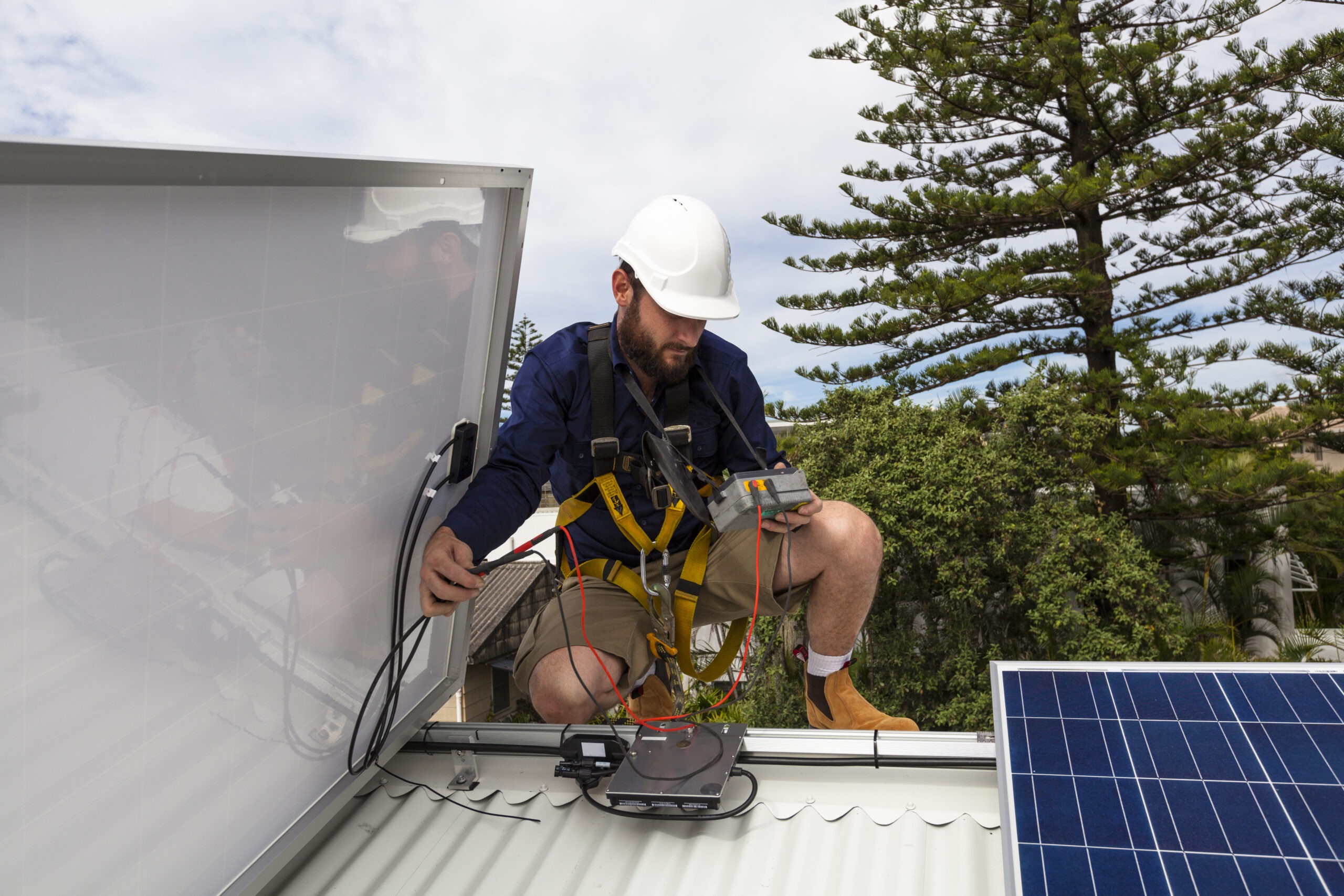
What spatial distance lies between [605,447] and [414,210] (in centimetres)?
76

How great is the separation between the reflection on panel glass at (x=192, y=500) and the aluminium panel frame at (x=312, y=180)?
0.8 inches

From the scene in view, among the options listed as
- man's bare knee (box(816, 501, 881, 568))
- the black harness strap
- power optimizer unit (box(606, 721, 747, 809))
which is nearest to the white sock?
man's bare knee (box(816, 501, 881, 568))

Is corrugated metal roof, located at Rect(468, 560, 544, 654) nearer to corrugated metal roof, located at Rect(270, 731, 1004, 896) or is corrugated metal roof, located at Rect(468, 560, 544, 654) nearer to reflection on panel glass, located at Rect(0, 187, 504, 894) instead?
corrugated metal roof, located at Rect(270, 731, 1004, 896)

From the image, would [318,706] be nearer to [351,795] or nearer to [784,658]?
[351,795]

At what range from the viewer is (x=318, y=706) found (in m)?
1.44

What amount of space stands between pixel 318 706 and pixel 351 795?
0.26 metres

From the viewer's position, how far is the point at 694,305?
2.03 meters

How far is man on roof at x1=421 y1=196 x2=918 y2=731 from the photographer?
6.60ft

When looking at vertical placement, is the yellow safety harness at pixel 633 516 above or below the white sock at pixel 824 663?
above

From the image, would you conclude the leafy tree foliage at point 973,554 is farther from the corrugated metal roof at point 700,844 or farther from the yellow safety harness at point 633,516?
the corrugated metal roof at point 700,844

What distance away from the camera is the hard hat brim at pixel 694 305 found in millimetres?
2014

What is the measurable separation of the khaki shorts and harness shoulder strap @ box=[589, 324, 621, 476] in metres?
0.34

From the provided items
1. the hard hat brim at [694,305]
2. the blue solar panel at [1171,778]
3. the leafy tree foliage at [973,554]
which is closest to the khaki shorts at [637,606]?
the hard hat brim at [694,305]

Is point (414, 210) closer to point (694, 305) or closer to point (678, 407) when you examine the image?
point (694, 305)
